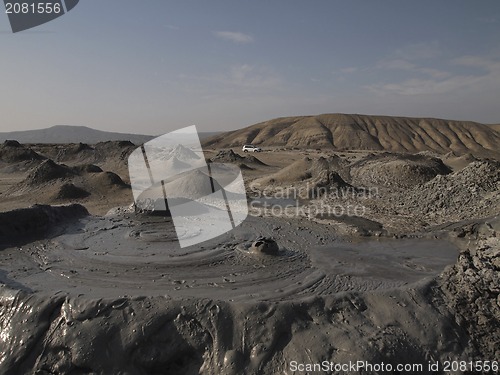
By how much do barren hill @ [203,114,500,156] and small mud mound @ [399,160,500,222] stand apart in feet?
106

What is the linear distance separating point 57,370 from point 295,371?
244 cm

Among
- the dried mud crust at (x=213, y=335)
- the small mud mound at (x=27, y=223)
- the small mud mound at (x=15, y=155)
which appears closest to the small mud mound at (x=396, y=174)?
the small mud mound at (x=27, y=223)

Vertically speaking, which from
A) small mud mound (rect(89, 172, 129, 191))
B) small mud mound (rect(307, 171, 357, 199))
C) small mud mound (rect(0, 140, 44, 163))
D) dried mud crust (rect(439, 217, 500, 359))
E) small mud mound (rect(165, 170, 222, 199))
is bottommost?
small mud mound (rect(0, 140, 44, 163))

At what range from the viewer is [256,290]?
479 cm

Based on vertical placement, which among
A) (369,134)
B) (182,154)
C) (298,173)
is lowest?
(369,134)

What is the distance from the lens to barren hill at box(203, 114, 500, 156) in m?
45.3

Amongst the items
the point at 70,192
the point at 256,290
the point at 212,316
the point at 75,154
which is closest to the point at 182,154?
the point at 70,192

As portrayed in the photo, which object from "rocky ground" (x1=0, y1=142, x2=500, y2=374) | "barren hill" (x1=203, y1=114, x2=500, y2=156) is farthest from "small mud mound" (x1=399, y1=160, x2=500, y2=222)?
"barren hill" (x1=203, y1=114, x2=500, y2=156)

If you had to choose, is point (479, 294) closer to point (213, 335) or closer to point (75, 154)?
point (213, 335)

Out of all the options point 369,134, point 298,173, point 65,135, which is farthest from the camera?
point 65,135

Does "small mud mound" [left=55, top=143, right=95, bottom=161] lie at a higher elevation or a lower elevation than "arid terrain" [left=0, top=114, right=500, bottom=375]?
lower

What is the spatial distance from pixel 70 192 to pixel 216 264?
10.4 meters

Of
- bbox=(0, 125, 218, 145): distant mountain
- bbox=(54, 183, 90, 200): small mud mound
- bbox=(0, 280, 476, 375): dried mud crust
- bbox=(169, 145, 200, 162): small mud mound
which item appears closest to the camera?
bbox=(0, 280, 476, 375): dried mud crust

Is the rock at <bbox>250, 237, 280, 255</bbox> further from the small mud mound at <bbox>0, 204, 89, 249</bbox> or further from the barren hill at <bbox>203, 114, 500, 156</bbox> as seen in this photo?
the barren hill at <bbox>203, 114, 500, 156</bbox>
